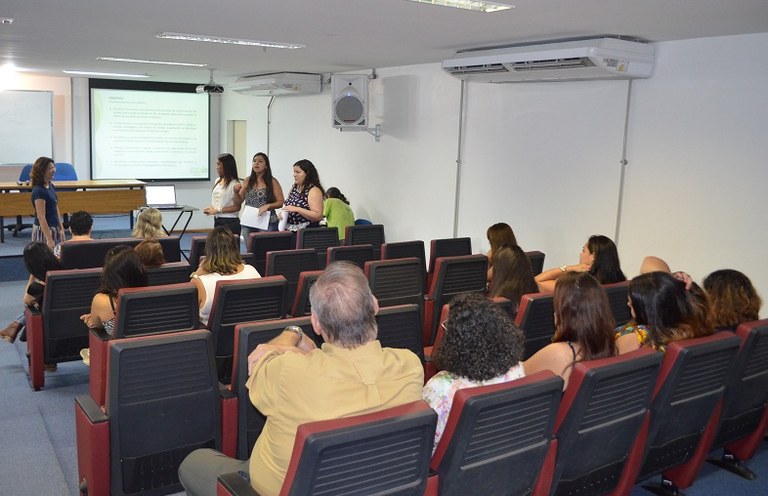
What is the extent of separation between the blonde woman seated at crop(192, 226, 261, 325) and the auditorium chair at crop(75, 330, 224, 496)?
1.35 metres

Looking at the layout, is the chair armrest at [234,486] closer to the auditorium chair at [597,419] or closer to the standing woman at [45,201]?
the auditorium chair at [597,419]

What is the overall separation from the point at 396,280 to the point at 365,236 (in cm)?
244

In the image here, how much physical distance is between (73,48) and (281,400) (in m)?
6.88

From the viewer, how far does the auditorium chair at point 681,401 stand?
9.09 ft

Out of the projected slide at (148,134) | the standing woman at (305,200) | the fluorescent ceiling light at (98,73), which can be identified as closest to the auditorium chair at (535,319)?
the standing woman at (305,200)

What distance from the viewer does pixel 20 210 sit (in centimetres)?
1077

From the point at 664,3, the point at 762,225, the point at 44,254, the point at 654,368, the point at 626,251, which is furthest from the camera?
the point at 626,251

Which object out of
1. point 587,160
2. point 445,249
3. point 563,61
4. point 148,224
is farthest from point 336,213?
point 563,61

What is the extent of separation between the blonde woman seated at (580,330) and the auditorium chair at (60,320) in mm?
2859

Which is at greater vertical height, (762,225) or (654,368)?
(762,225)

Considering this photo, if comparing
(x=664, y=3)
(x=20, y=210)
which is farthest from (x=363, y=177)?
(x=664, y=3)

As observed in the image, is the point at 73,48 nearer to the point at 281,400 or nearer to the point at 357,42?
the point at 357,42

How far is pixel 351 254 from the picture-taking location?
18.1ft

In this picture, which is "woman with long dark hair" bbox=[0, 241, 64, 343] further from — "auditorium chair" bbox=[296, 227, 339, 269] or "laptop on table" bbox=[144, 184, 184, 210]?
"laptop on table" bbox=[144, 184, 184, 210]
